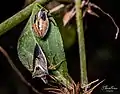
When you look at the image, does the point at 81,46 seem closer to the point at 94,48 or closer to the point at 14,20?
the point at 14,20

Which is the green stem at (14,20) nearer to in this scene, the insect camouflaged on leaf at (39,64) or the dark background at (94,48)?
the insect camouflaged on leaf at (39,64)

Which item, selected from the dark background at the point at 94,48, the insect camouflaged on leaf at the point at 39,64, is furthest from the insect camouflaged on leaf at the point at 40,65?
the dark background at the point at 94,48

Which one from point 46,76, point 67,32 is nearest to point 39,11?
point 46,76

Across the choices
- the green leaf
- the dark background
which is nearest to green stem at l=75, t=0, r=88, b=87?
the green leaf

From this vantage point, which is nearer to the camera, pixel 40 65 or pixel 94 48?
pixel 40 65

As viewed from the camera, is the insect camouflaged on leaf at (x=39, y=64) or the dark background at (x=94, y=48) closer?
the insect camouflaged on leaf at (x=39, y=64)

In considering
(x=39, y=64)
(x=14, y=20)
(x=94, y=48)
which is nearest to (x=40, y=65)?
(x=39, y=64)

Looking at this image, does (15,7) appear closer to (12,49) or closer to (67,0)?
(12,49)
